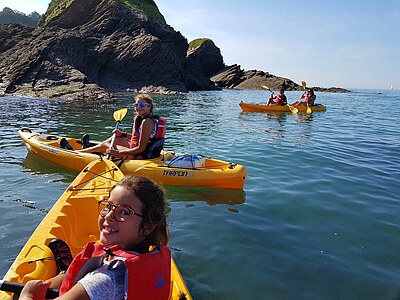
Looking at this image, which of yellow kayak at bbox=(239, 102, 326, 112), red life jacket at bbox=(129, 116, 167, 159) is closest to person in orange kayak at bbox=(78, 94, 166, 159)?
red life jacket at bbox=(129, 116, 167, 159)

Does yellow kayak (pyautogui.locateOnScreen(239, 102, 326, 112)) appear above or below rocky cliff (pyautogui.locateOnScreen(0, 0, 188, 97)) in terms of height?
below

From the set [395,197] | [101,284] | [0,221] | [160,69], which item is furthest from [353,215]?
[160,69]

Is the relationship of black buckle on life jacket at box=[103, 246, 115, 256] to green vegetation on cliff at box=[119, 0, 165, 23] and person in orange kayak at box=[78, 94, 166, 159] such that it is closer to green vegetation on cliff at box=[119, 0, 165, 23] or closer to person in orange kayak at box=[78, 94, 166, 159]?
person in orange kayak at box=[78, 94, 166, 159]

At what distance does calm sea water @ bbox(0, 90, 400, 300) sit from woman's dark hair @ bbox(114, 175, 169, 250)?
74.6 inches

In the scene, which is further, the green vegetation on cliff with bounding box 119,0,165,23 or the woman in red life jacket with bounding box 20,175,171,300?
the green vegetation on cliff with bounding box 119,0,165,23

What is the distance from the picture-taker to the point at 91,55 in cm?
3666

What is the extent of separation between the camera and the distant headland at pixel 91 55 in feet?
96.9

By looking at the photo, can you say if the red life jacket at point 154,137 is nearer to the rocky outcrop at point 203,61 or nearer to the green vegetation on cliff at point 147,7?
the rocky outcrop at point 203,61

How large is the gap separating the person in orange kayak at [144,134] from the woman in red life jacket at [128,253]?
4530 mm

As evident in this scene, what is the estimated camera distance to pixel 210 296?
382cm

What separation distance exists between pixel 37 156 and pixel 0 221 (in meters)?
3.78

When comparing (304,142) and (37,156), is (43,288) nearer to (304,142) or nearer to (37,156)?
(37,156)

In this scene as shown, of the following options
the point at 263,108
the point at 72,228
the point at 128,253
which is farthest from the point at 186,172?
the point at 263,108

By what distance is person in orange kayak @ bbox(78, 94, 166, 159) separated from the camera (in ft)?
21.8
